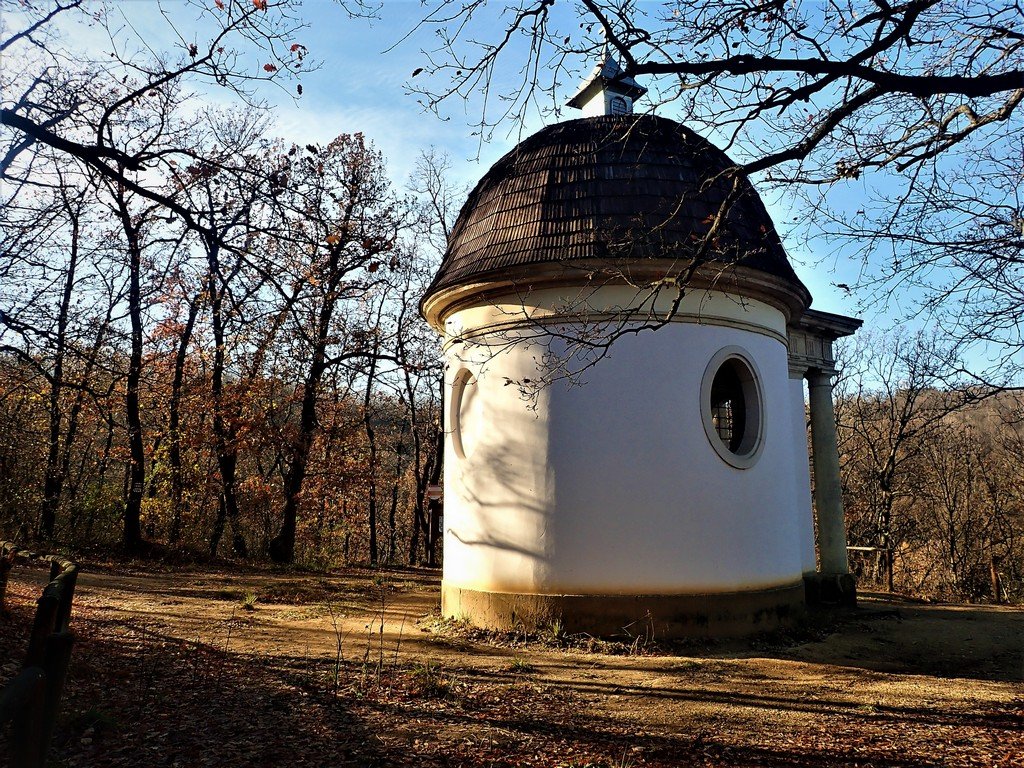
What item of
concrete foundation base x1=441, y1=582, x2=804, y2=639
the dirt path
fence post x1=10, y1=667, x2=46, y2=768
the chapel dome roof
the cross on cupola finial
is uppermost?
the cross on cupola finial

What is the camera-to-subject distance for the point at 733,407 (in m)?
10.4

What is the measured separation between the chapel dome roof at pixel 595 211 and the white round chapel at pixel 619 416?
0.11 feet

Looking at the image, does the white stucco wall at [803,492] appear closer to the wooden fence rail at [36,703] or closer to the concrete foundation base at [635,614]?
the concrete foundation base at [635,614]

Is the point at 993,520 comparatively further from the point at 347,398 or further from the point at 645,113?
the point at 645,113

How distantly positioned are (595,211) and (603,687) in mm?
6016

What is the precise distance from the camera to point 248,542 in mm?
23766

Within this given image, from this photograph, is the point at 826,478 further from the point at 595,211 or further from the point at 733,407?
the point at 595,211

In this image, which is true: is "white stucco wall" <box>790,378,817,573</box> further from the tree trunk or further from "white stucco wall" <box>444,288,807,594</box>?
the tree trunk

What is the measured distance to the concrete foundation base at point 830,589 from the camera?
39.3ft

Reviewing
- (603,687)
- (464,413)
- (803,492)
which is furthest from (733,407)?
(603,687)

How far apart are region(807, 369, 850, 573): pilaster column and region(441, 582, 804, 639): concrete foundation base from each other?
168 inches

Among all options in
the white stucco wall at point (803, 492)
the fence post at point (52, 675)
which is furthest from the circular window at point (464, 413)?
the fence post at point (52, 675)

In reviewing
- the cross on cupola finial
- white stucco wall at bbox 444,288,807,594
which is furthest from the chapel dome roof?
the cross on cupola finial

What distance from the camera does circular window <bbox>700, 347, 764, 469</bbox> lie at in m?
9.26
